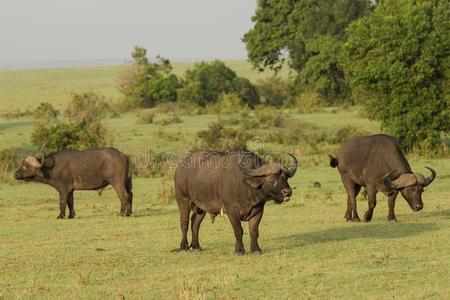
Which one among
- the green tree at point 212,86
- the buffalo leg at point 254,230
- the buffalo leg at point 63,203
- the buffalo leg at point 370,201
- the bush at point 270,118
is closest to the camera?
the buffalo leg at point 254,230

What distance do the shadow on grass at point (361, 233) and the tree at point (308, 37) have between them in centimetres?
3574

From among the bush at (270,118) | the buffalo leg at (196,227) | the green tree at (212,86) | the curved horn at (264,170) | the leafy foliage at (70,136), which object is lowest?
the green tree at (212,86)

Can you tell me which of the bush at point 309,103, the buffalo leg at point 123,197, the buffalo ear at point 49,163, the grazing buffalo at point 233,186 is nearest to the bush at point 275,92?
the bush at point 309,103

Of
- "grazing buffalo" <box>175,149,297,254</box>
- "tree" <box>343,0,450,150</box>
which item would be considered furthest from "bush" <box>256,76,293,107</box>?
"grazing buffalo" <box>175,149,297,254</box>

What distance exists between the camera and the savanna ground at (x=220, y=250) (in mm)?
11125

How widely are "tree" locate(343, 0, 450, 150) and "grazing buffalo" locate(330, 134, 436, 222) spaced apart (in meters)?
14.9

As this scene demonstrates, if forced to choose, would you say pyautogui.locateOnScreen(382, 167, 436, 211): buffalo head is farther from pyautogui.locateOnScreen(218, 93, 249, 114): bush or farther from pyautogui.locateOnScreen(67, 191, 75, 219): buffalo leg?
pyautogui.locateOnScreen(218, 93, 249, 114): bush

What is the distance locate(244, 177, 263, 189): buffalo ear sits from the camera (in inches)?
522

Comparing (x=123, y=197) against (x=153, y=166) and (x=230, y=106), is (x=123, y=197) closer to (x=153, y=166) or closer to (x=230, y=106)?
(x=153, y=166)

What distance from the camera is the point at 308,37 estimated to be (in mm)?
56781

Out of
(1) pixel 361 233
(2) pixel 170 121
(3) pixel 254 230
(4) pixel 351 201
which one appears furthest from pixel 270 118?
(3) pixel 254 230

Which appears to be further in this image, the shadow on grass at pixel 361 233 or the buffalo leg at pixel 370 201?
the buffalo leg at pixel 370 201

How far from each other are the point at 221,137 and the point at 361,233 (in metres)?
22.0

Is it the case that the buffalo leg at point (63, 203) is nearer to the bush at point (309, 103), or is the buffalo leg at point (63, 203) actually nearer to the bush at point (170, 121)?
the bush at point (170, 121)
